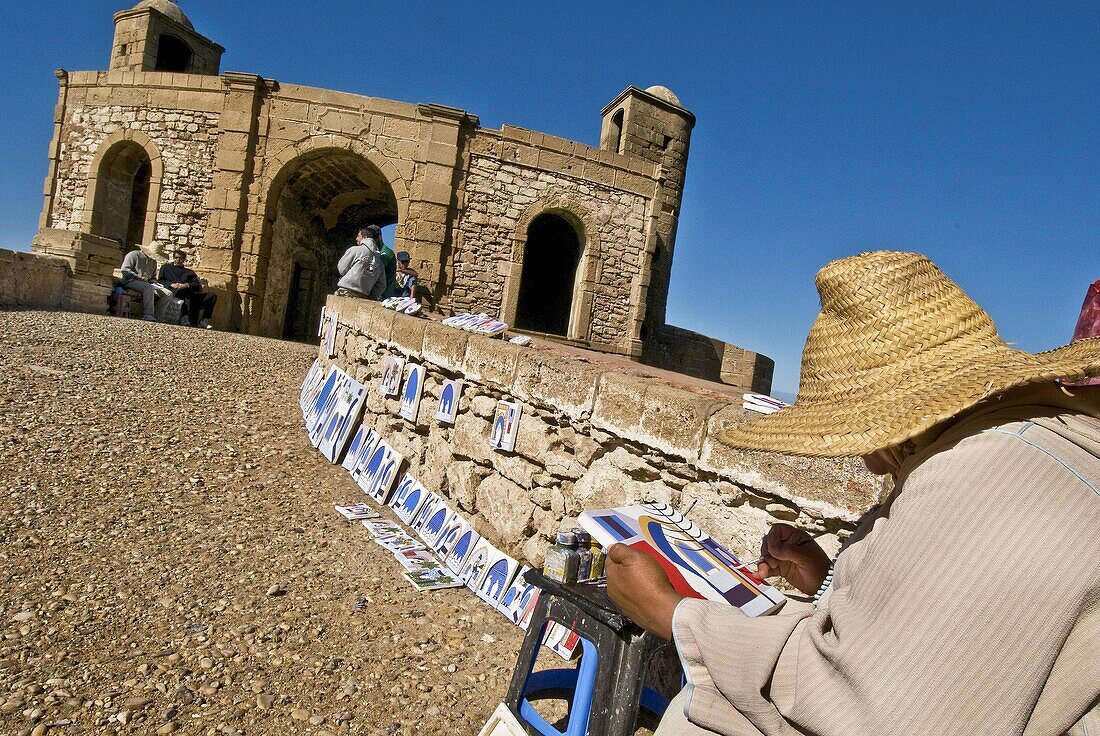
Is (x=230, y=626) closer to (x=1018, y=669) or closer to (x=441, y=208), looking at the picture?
(x=1018, y=669)

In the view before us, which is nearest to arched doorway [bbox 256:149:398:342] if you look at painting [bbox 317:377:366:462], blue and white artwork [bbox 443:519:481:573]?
painting [bbox 317:377:366:462]

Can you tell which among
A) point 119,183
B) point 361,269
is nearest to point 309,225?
point 119,183

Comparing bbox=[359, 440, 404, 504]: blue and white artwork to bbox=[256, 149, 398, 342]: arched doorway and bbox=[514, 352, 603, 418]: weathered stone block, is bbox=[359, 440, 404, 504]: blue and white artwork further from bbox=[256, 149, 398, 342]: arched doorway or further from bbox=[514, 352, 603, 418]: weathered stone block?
bbox=[256, 149, 398, 342]: arched doorway

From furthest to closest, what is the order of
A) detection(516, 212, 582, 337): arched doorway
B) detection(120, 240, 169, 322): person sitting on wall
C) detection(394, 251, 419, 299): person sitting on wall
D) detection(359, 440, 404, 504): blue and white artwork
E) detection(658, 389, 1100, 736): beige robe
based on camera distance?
detection(516, 212, 582, 337): arched doorway
detection(394, 251, 419, 299): person sitting on wall
detection(120, 240, 169, 322): person sitting on wall
detection(359, 440, 404, 504): blue and white artwork
detection(658, 389, 1100, 736): beige robe

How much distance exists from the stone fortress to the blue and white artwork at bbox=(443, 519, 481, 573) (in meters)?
8.78

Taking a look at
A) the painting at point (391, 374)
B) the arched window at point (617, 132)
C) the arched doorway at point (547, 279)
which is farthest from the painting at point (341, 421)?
the arched window at point (617, 132)

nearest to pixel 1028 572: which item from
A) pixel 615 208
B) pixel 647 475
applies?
pixel 647 475

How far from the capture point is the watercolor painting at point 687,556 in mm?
1624

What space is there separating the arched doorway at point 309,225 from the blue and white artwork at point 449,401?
9826mm

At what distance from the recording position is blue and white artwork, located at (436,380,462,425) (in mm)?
3918

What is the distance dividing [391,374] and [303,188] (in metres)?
10.5

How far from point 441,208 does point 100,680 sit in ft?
36.5

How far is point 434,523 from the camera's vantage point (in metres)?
3.83

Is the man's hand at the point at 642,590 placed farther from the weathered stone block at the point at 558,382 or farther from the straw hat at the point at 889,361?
the weathered stone block at the point at 558,382
